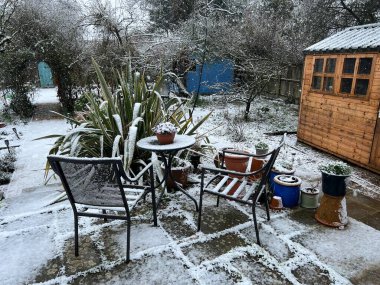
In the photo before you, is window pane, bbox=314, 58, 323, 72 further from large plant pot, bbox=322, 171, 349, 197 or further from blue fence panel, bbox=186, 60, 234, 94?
blue fence panel, bbox=186, 60, 234, 94

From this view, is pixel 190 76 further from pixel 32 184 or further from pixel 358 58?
pixel 32 184

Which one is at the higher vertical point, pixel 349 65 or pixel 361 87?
pixel 349 65

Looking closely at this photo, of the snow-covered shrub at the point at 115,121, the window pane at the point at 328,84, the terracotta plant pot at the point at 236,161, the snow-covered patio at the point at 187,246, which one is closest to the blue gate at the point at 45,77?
the snow-covered shrub at the point at 115,121

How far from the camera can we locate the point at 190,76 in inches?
454

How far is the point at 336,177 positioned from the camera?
2.43m

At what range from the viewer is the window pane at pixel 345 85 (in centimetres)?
425

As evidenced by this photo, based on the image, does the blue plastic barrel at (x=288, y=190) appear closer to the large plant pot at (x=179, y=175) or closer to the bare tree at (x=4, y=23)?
the large plant pot at (x=179, y=175)

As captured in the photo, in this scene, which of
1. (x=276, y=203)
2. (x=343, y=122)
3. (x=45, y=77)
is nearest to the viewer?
(x=276, y=203)

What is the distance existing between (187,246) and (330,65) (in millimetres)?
3980

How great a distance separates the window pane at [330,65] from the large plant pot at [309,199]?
2624 millimetres

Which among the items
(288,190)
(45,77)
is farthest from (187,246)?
(45,77)

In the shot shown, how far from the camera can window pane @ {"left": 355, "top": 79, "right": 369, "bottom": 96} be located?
3.96 metres

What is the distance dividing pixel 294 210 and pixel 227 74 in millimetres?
9906

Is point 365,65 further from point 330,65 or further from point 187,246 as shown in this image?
point 187,246
